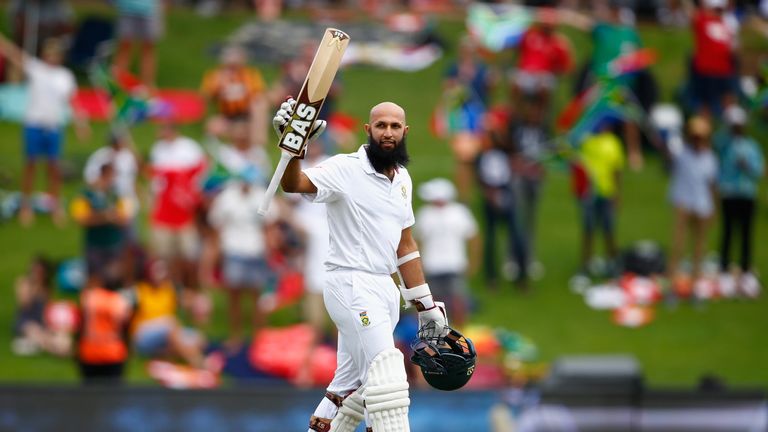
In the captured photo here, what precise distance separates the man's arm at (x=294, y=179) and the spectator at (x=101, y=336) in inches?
300

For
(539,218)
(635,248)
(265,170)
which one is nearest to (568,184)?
(539,218)

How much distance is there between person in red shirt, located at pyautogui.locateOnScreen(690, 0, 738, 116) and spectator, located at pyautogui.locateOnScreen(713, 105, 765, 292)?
1900 mm

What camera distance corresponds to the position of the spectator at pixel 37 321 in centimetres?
1529

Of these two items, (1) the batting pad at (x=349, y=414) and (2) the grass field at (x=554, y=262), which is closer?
(1) the batting pad at (x=349, y=414)

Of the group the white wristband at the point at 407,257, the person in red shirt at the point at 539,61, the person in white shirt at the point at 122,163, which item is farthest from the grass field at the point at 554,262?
the white wristband at the point at 407,257

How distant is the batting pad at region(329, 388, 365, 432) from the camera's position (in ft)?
22.0

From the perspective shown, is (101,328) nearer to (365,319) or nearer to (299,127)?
(365,319)

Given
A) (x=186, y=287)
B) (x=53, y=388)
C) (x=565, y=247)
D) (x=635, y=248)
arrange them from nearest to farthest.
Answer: (x=53, y=388)
(x=186, y=287)
(x=635, y=248)
(x=565, y=247)

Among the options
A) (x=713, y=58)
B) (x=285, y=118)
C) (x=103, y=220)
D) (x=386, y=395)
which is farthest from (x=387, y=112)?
(x=713, y=58)

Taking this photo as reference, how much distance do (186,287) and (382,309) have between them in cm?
995

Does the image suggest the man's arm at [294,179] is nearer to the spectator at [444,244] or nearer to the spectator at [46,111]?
the spectator at [444,244]

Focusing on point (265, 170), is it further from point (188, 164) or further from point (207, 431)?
point (207, 431)

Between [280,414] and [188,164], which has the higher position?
[188,164]

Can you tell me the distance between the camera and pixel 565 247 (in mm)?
A: 19188
